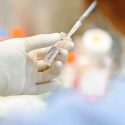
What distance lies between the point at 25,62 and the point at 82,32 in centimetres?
53

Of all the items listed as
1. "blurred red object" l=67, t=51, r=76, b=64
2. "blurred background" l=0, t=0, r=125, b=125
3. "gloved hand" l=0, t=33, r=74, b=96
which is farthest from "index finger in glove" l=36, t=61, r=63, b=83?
"blurred red object" l=67, t=51, r=76, b=64

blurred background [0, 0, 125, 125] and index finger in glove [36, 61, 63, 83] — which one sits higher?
blurred background [0, 0, 125, 125]

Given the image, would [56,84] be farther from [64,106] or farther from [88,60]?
[88,60]

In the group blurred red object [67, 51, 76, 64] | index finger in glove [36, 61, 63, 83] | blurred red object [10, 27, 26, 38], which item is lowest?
index finger in glove [36, 61, 63, 83]

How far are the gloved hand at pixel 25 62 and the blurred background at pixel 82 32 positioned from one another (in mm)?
282

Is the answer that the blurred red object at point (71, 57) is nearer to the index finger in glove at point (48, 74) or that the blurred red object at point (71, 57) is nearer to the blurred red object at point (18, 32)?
the blurred red object at point (18, 32)

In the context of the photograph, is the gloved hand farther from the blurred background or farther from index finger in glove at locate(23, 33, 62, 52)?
the blurred background

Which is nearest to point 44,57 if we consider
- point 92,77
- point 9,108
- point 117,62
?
point 9,108

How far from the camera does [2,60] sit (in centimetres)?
92

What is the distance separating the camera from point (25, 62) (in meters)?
0.95

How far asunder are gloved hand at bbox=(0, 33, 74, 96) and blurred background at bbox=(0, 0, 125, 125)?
0.28 metres

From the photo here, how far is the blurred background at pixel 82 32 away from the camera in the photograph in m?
1.31

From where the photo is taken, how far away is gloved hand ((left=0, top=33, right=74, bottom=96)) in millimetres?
923

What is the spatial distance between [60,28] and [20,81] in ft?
1.84
